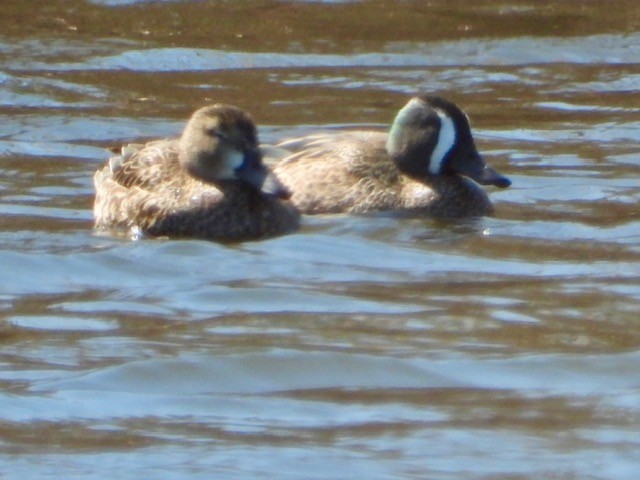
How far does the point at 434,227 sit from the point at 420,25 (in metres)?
6.25

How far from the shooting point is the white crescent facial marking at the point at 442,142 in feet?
40.0

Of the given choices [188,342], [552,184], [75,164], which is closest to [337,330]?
[188,342]

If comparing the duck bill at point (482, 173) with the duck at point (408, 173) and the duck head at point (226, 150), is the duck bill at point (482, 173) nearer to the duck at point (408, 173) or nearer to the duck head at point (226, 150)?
the duck at point (408, 173)

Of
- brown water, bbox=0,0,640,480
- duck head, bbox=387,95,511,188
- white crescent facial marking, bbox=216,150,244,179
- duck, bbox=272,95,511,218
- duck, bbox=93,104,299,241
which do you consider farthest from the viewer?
duck head, bbox=387,95,511,188

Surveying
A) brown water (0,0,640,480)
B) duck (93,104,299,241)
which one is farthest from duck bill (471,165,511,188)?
duck (93,104,299,241)

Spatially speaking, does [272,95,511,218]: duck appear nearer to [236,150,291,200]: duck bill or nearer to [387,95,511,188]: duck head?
[387,95,511,188]: duck head

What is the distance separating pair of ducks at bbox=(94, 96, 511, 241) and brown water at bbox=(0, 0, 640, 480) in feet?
0.81

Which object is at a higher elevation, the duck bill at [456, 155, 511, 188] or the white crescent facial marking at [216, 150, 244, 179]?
the white crescent facial marking at [216, 150, 244, 179]

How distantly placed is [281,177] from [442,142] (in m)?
1.02

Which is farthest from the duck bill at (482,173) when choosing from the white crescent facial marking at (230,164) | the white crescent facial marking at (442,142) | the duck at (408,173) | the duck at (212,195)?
the white crescent facial marking at (230,164)

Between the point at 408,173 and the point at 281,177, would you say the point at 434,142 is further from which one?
the point at 281,177

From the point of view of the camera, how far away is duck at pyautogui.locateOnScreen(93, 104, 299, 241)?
1137 centimetres

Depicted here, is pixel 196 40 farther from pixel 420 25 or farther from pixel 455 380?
pixel 455 380

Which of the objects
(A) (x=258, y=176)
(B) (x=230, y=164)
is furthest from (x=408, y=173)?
(B) (x=230, y=164)
